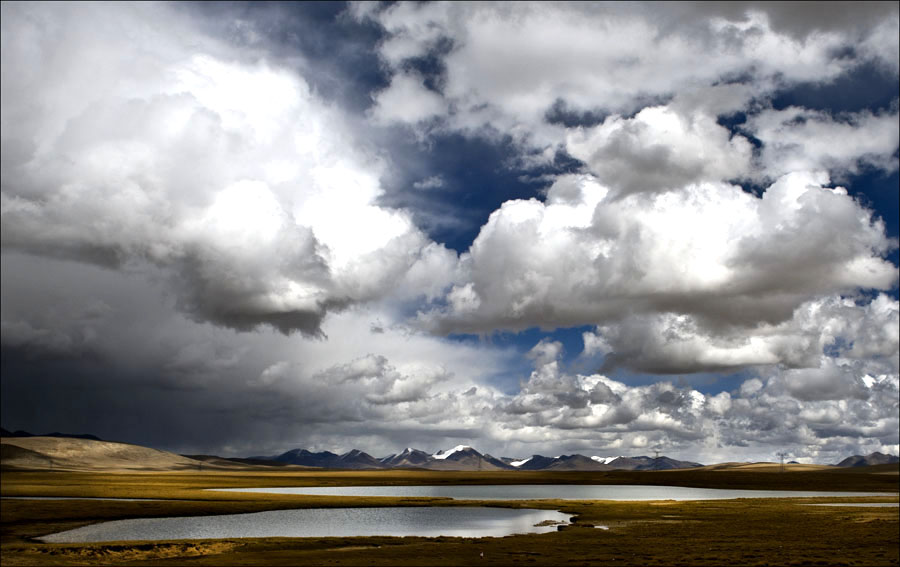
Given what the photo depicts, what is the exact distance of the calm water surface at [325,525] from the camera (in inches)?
3472

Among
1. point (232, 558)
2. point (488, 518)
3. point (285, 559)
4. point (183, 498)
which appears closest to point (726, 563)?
point (285, 559)

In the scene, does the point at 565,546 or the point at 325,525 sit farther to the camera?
the point at 325,525

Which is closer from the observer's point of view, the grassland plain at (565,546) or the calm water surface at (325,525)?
the grassland plain at (565,546)

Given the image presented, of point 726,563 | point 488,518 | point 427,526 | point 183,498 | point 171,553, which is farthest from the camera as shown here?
point 183,498

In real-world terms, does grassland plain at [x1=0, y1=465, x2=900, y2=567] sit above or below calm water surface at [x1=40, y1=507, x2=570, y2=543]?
above

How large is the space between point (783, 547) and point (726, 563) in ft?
50.5

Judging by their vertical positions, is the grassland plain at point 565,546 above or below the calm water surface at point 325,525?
above

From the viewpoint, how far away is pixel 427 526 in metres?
102

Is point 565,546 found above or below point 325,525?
above

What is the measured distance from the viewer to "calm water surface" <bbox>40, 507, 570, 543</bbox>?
88.2 m

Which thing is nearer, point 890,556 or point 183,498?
point 890,556

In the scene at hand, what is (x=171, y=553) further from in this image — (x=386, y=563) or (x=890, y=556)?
(x=890, y=556)

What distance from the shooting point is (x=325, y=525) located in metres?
102

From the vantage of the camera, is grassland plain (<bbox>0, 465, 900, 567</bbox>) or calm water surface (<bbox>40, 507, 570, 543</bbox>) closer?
grassland plain (<bbox>0, 465, 900, 567</bbox>)
